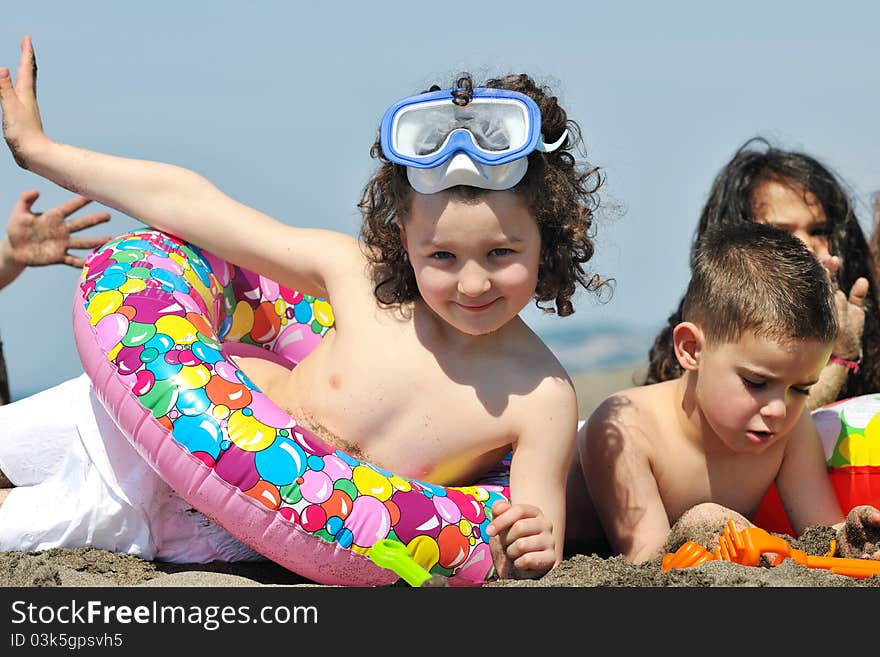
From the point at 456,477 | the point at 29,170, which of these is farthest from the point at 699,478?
the point at 29,170

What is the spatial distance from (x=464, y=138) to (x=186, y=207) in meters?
1.04

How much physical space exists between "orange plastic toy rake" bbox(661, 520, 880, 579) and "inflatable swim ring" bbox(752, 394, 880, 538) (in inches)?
28.7

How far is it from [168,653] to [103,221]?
2545 mm

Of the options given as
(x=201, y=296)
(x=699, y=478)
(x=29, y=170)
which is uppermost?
(x=29, y=170)

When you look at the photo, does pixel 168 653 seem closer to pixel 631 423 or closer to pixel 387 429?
pixel 387 429

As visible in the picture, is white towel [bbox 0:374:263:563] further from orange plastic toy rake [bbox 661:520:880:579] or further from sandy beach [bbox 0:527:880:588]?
orange plastic toy rake [bbox 661:520:880:579]

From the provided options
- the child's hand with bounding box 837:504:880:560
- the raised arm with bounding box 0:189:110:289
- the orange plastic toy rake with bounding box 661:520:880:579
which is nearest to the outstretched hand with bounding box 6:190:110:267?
the raised arm with bounding box 0:189:110:289

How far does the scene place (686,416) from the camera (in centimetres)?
381

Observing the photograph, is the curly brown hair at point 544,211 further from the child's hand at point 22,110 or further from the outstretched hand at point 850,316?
the outstretched hand at point 850,316

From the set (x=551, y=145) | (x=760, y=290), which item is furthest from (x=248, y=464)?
(x=760, y=290)

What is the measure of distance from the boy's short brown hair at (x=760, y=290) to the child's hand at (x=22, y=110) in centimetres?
220

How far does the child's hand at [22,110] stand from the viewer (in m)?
3.97

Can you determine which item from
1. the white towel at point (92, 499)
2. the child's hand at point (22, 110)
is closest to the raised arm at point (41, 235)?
the child's hand at point (22, 110)

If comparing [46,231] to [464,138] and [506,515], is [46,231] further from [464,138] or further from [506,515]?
[506,515]
